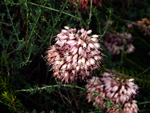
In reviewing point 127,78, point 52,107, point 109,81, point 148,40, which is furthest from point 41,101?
point 148,40

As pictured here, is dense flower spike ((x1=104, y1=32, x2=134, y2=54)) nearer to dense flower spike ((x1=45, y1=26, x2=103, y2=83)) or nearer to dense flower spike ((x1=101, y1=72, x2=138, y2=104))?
dense flower spike ((x1=101, y1=72, x2=138, y2=104))

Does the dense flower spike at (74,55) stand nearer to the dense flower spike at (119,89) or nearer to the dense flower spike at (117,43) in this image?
the dense flower spike at (119,89)

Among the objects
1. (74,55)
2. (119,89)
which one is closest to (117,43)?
(119,89)

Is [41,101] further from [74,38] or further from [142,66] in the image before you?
[142,66]

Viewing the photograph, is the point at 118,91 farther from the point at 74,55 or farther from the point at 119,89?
the point at 74,55

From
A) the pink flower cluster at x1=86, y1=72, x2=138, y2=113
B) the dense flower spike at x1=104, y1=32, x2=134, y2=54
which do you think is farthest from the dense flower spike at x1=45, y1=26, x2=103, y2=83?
the dense flower spike at x1=104, y1=32, x2=134, y2=54

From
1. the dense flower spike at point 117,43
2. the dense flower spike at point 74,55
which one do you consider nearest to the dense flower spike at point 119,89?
the dense flower spike at point 74,55

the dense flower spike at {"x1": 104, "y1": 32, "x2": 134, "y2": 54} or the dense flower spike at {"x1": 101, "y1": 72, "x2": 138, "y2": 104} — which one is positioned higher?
the dense flower spike at {"x1": 104, "y1": 32, "x2": 134, "y2": 54}

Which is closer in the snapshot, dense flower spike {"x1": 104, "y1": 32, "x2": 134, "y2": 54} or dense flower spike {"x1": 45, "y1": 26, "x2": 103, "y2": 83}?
dense flower spike {"x1": 45, "y1": 26, "x2": 103, "y2": 83}
